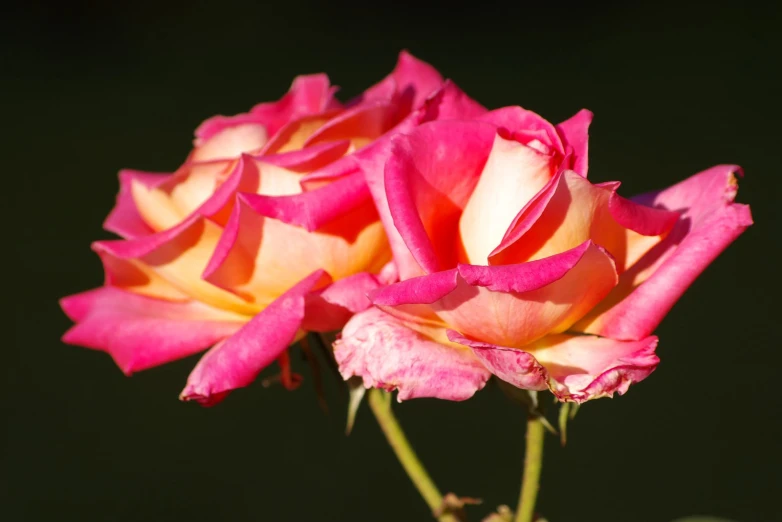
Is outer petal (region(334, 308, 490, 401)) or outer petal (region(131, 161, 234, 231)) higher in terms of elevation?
outer petal (region(131, 161, 234, 231))

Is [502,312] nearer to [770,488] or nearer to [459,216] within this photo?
[459,216]

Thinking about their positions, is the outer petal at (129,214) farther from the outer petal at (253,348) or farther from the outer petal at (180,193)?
the outer petal at (253,348)

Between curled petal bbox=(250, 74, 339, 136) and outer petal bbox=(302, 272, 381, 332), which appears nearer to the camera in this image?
outer petal bbox=(302, 272, 381, 332)

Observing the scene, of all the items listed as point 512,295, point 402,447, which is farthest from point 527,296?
point 402,447

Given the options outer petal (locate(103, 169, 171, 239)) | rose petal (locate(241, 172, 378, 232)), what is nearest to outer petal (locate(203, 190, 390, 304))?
rose petal (locate(241, 172, 378, 232))

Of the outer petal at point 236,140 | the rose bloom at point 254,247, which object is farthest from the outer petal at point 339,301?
the outer petal at point 236,140

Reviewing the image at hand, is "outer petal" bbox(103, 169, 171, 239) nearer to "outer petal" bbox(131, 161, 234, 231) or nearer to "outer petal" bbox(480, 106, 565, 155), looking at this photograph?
"outer petal" bbox(131, 161, 234, 231)
